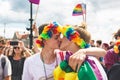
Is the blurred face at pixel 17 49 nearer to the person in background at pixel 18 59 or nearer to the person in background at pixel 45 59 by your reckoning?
the person in background at pixel 18 59

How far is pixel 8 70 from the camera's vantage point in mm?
7008

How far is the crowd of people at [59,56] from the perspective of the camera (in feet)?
10.3

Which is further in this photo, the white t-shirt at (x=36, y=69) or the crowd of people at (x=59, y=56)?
the white t-shirt at (x=36, y=69)

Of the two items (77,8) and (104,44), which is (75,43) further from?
(77,8)

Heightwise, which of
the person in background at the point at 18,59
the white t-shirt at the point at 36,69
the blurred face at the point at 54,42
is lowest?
the person in background at the point at 18,59

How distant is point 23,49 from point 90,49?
545 centimetres

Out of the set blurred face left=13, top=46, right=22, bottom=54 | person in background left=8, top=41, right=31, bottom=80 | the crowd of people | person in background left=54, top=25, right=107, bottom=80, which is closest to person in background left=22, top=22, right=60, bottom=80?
the crowd of people

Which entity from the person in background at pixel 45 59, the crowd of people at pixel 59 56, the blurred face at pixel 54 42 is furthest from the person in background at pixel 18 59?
the blurred face at pixel 54 42

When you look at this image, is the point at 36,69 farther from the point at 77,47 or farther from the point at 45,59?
the point at 77,47

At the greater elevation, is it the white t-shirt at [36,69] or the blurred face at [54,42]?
the blurred face at [54,42]

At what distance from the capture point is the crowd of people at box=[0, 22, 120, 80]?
3133 mm

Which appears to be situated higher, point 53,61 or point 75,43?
point 75,43

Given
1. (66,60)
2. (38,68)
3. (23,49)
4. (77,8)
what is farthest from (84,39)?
(77,8)

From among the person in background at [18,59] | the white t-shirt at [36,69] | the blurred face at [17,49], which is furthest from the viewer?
the blurred face at [17,49]
